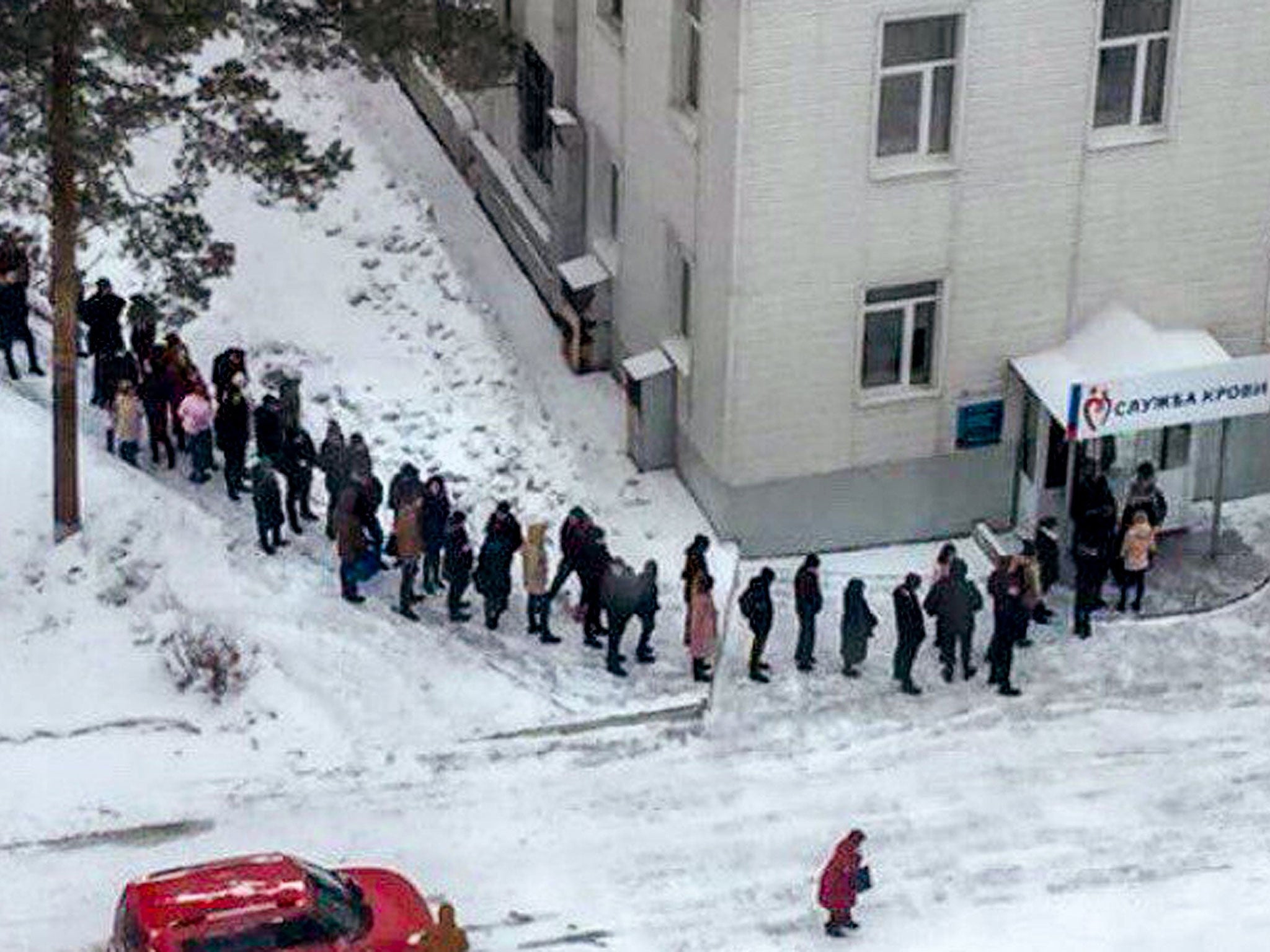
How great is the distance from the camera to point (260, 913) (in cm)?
2534

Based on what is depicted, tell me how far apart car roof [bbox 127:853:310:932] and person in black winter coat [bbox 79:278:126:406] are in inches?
373

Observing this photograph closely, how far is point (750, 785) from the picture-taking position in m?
29.6

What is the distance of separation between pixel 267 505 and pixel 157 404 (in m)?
2.25

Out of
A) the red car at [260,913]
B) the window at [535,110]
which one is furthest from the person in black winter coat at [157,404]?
the red car at [260,913]

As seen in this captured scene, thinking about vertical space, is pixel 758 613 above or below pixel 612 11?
below

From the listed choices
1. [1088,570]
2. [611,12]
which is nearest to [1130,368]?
[1088,570]

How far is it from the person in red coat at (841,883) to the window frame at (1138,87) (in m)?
9.56

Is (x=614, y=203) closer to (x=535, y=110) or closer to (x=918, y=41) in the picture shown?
(x=535, y=110)

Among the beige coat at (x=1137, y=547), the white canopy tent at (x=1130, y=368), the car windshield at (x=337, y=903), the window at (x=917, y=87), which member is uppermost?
the window at (x=917, y=87)

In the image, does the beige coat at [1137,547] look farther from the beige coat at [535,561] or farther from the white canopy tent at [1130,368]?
the beige coat at [535,561]

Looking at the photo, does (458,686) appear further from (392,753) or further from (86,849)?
(86,849)

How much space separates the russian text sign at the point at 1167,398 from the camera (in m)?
32.2

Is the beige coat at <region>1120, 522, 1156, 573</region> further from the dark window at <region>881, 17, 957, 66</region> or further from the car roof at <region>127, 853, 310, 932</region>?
the car roof at <region>127, 853, 310, 932</region>

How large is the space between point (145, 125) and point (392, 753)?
22.4 ft
